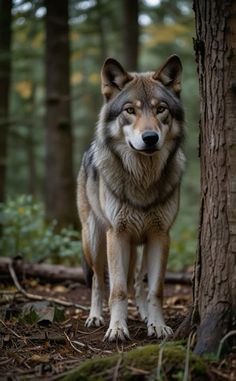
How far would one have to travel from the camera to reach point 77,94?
14.7 m

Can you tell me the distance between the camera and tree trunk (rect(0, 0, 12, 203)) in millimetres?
11086

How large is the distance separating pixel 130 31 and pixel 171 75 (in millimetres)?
7763

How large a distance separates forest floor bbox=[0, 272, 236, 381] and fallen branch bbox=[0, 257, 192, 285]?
2.63 feet

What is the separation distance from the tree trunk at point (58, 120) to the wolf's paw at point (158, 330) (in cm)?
550

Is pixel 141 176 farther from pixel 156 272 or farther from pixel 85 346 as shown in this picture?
pixel 85 346

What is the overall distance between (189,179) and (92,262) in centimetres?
1567

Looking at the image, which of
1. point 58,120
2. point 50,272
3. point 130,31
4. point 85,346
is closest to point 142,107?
point 85,346

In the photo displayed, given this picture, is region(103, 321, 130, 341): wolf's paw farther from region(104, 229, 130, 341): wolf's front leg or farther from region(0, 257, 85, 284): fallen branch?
region(0, 257, 85, 284): fallen branch

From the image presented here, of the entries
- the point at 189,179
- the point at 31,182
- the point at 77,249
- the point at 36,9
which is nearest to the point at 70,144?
the point at 77,249

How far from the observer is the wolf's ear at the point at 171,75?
4.91m

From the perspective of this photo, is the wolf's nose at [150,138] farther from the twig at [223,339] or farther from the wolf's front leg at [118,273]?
the twig at [223,339]

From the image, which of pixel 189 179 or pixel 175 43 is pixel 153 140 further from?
pixel 189 179

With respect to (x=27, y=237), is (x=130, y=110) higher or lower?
higher

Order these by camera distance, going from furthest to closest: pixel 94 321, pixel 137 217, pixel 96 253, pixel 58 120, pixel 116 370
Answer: pixel 58 120 → pixel 96 253 → pixel 94 321 → pixel 137 217 → pixel 116 370
